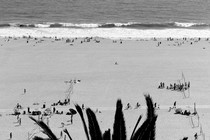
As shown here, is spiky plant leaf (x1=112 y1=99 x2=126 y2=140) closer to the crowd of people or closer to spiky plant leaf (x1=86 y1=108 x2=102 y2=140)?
spiky plant leaf (x1=86 y1=108 x2=102 y2=140)

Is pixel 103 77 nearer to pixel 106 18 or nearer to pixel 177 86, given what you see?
pixel 177 86

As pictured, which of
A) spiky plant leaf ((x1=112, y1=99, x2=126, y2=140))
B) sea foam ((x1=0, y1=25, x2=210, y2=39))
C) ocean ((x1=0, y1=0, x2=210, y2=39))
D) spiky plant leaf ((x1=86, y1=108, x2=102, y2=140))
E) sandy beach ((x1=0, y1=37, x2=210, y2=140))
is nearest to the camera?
spiky plant leaf ((x1=112, y1=99, x2=126, y2=140))

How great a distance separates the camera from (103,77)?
37.2 meters

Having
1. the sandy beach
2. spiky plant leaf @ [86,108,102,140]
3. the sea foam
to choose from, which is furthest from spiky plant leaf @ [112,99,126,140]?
the sea foam

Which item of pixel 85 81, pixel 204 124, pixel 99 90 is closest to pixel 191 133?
pixel 204 124

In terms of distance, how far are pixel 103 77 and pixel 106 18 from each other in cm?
4183

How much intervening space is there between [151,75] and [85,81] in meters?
6.34

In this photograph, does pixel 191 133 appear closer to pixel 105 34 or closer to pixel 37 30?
pixel 105 34

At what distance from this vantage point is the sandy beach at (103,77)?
85.1 feet

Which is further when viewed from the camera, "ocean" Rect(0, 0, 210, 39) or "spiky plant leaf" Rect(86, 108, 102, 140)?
"ocean" Rect(0, 0, 210, 39)

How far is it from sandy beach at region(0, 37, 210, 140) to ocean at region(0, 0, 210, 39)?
35.5ft

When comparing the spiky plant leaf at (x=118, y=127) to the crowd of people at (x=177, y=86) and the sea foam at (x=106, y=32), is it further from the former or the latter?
the sea foam at (x=106, y=32)

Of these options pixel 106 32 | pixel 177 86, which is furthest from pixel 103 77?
pixel 106 32

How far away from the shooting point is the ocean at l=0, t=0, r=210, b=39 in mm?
65188
